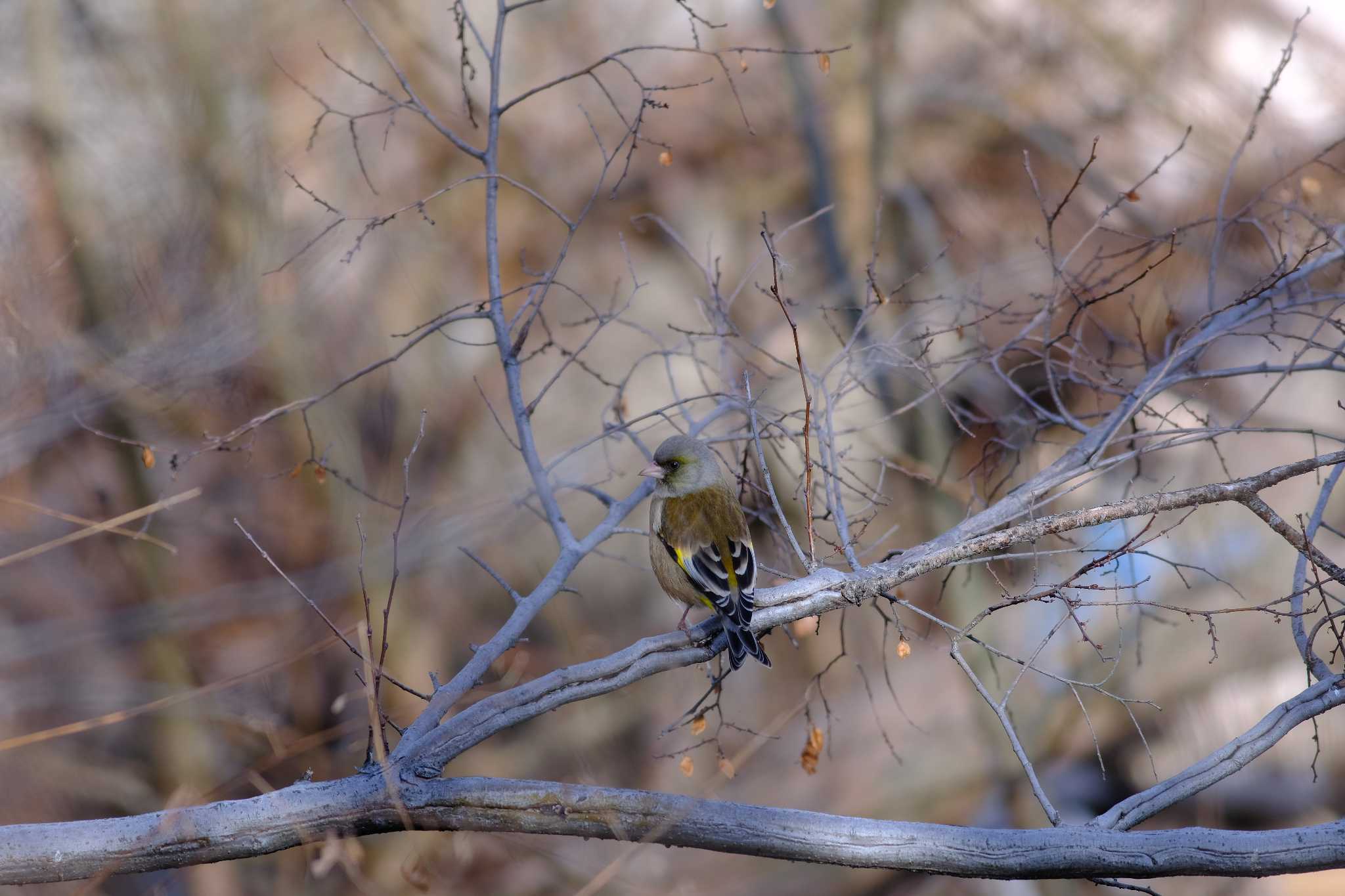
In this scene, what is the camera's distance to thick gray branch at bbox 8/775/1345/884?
2.93m

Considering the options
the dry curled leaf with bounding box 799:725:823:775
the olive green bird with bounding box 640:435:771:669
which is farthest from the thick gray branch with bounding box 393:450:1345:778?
the dry curled leaf with bounding box 799:725:823:775

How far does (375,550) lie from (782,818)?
7.11 metres

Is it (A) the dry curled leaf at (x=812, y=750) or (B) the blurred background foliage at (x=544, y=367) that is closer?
(A) the dry curled leaf at (x=812, y=750)

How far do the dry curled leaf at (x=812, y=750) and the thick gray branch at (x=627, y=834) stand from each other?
850 millimetres

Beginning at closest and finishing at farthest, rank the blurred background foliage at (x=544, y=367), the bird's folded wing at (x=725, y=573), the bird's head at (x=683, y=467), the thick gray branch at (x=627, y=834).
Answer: the thick gray branch at (x=627, y=834) → the bird's folded wing at (x=725, y=573) → the bird's head at (x=683, y=467) → the blurred background foliage at (x=544, y=367)

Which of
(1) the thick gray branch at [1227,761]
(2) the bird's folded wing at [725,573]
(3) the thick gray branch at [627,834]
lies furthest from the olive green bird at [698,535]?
(1) the thick gray branch at [1227,761]

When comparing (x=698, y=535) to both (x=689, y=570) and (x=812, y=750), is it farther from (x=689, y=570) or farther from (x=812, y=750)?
(x=812, y=750)

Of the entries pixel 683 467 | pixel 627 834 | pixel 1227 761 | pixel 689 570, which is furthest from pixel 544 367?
pixel 1227 761

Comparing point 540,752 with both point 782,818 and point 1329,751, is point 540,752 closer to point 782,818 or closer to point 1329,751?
point 1329,751

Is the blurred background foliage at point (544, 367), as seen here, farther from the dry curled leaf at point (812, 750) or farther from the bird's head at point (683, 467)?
the dry curled leaf at point (812, 750)

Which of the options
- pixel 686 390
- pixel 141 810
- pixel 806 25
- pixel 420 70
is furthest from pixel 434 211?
pixel 141 810

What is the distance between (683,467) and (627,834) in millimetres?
2064

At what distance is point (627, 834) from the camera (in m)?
3.04

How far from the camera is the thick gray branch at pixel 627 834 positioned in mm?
2928
